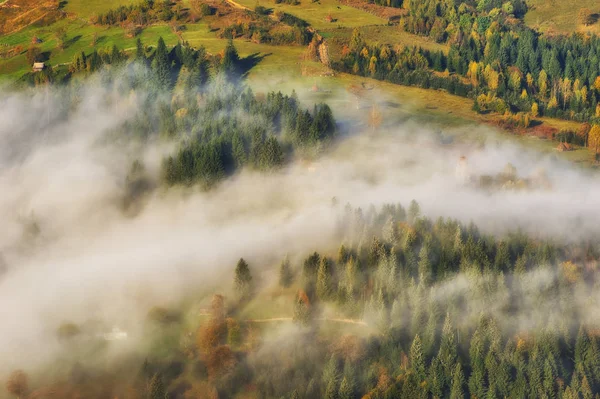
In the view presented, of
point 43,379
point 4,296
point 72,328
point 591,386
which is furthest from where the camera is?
point 4,296

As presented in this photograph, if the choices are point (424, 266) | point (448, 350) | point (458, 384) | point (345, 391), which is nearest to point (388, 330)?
point (448, 350)

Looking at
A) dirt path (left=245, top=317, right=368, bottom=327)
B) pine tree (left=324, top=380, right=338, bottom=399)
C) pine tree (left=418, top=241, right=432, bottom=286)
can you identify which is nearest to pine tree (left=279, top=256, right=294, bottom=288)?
dirt path (left=245, top=317, right=368, bottom=327)

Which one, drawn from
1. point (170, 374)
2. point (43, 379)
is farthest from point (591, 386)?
point (43, 379)

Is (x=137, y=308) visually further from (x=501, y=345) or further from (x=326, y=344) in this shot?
(x=501, y=345)

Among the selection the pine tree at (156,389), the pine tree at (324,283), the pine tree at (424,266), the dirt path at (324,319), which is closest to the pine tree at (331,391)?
the dirt path at (324,319)

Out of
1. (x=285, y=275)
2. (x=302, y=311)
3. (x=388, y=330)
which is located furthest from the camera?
(x=285, y=275)

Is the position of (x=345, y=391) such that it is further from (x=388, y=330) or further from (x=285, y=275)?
(x=285, y=275)

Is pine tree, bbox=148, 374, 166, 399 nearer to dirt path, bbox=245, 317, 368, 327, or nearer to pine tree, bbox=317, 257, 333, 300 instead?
dirt path, bbox=245, 317, 368, 327
